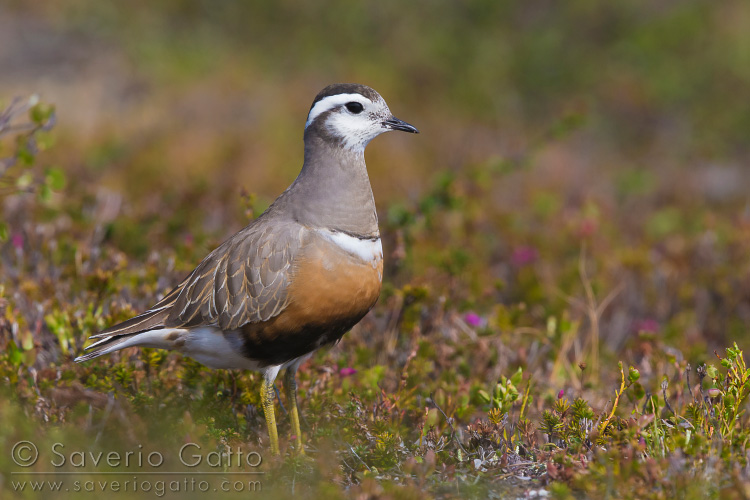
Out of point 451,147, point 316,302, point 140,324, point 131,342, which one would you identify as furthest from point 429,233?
point 131,342

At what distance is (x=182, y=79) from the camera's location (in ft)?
42.6

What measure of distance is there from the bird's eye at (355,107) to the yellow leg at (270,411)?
5.76 feet

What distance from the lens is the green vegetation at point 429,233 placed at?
4.27m

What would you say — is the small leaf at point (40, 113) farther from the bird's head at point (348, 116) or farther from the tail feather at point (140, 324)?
the bird's head at point (348, 116)

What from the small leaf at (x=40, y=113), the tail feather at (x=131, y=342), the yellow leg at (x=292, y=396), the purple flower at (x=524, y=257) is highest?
the small leaf at (x=40, y=113)

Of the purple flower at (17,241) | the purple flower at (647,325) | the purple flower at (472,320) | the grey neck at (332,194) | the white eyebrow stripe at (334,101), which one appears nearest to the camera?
the grey neck at (332,194)

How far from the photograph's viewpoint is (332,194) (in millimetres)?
4812

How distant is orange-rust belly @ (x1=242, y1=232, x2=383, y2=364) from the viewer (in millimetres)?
4520

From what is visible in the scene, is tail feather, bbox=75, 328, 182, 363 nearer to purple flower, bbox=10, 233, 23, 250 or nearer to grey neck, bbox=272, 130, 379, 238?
grey neck, bbox=272, 130, 379, 238

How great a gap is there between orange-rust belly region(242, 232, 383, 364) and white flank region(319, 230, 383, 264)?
3 centimetres

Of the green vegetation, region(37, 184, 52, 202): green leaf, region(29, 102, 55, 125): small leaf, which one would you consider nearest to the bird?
the green vegetation

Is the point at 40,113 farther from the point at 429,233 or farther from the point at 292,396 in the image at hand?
the point at 429,233

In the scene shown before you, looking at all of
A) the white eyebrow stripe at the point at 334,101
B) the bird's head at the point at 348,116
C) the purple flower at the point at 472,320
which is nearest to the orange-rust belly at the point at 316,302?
the bird's head at the point at 348,116

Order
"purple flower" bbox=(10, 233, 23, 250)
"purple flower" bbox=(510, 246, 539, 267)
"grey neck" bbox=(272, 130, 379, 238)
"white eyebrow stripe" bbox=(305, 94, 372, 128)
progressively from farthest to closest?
"purple flower" bbox=(510, 246, 539, 267), "purple flower" bbox=(10, 233, 23, 250), "white eyebrow stripe" bbox=(305, 94, 372, 128), "grey neck" bbox=(272, 130, 379, 238)
